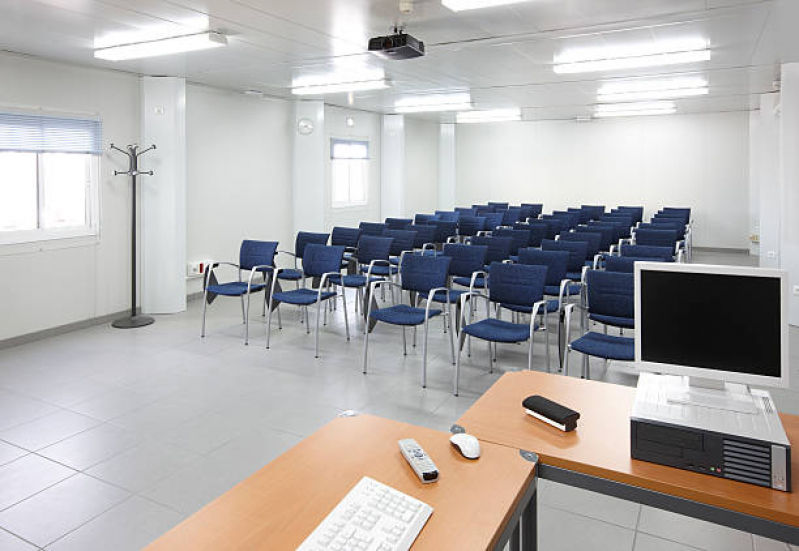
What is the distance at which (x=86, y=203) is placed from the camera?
6.75 m

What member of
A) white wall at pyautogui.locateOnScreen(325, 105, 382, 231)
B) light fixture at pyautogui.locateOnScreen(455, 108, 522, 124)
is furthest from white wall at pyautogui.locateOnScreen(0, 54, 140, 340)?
light fixture at pyautogui.locateOnScreen(455, 108, 522, 124)

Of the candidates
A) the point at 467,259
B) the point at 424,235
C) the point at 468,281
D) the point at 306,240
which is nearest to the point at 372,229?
the point at 424,235

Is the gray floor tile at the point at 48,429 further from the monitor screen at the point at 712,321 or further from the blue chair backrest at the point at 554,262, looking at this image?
the blue chair backrest at the point at 554,262

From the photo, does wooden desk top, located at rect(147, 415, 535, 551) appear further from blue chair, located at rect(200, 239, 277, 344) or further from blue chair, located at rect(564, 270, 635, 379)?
blue chair, located at rect(200, 239, 277, 344)

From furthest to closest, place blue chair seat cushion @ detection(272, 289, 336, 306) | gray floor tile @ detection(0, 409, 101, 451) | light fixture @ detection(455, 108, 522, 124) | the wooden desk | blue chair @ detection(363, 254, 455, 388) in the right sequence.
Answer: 1. light fixture @ detection(455, 108, 522, 124)
2. blue chair seat cushion @ detection(272, 289, 336, 306)
3. blue chair @ detection(363, 254, 455, 388)
4. gray floor tile @ detection(0, 409, 101, 451)
5. the wooden desk

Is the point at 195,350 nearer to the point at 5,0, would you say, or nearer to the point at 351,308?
the point at 351,308

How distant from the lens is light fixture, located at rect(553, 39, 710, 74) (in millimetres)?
5980

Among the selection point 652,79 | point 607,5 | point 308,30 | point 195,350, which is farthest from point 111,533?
point 652,79

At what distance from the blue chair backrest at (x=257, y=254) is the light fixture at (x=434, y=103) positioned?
4.26 m

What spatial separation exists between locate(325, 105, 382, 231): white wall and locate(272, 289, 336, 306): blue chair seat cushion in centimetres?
512

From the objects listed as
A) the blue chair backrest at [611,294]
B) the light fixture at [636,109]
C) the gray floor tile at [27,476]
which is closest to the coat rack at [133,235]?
the gray floor tile at [27,476]

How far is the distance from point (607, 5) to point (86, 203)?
5.83 m

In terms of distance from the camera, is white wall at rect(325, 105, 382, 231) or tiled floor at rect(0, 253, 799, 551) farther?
white wall at rect(325, 105, 382, 231)

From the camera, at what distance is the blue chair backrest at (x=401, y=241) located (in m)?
7.39
